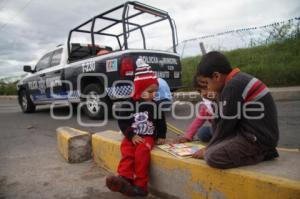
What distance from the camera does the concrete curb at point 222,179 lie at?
1.67 m

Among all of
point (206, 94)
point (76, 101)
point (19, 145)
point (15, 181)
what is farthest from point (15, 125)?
point (206, 94)

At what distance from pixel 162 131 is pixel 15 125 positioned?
5.03 metres

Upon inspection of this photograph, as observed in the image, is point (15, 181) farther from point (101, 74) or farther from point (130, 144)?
point (101, 74)

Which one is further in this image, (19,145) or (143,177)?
(19,145)

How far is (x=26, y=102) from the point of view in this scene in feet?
29.6

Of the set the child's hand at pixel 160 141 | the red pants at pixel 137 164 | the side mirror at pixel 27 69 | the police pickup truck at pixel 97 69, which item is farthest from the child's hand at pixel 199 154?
the side mirror at pixel 27 69

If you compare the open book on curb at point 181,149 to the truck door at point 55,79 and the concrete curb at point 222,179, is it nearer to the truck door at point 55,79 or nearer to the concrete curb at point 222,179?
the concrete curb at point 222,179

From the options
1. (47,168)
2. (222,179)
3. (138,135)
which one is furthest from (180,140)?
(47,168)

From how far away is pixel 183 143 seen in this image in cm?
280

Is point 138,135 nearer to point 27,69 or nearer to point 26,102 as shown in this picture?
point 27,69

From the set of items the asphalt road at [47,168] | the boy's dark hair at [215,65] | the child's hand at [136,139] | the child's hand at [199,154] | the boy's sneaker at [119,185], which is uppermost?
the boy's dark hair at [215,65]

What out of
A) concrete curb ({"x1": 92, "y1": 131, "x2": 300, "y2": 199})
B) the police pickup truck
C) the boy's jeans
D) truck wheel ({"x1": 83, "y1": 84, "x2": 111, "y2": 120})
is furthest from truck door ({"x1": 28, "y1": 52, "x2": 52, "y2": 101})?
concrete curb ({"x1": 92, "y1": 131, "x2": 300, "y2": 199})

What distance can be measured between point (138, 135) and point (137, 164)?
0.29 m

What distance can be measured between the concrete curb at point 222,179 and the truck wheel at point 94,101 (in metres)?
3.49
